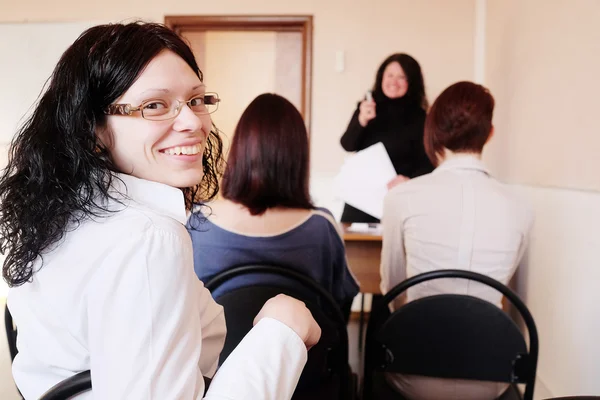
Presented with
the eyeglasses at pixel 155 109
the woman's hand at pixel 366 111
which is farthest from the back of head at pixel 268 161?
the woman's hand at pixel 366 111

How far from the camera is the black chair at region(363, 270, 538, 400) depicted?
1023 millimetres

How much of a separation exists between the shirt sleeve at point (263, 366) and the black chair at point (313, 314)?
351 mm

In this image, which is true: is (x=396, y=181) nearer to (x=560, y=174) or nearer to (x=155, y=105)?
(x=560, y=174)

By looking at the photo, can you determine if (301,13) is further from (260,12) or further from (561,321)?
(561,321)

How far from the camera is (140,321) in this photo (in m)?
0.48

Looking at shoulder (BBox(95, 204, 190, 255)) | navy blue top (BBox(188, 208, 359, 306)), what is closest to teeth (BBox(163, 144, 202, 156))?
shoulder (BBox(95, 204, 190, 255))

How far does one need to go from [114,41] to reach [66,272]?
0.90 feet

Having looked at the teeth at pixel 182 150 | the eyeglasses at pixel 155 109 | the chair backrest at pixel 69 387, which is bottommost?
the chair backrest at pixel 69 387

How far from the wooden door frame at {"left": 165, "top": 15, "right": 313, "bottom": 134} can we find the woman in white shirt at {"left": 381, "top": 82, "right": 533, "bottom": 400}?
80.6 inches

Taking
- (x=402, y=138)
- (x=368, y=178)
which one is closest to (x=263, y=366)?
(x=368, y=178)

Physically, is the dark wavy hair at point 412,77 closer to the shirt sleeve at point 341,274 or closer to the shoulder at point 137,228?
the shirt sleeve at point 341,274

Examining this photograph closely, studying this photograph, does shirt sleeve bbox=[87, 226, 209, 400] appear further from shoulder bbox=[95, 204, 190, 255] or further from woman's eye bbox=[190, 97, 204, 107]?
woman's eye bbox=[190, 97, 204, 107]

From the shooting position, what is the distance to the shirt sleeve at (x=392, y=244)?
1424 mm

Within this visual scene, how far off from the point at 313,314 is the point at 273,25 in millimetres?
2850
